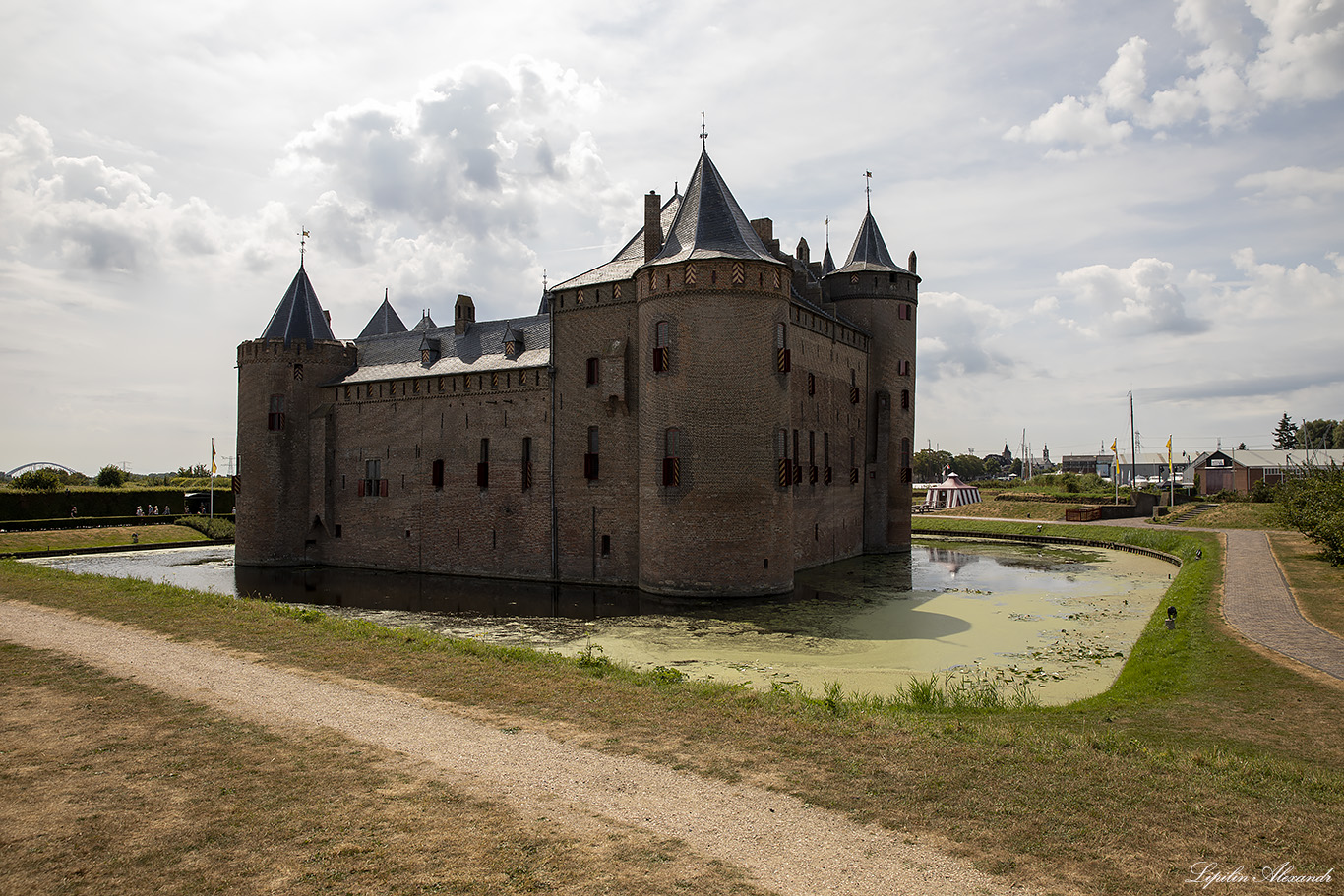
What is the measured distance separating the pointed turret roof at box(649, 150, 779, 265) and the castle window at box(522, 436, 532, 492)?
6.99 meters

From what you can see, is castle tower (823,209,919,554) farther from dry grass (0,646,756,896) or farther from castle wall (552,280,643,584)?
dry grass (0,646,756,896)

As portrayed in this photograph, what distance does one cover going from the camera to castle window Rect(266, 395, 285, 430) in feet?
96.1

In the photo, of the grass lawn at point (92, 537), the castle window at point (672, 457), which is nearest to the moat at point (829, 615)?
the grass lawn at point (92, 537)

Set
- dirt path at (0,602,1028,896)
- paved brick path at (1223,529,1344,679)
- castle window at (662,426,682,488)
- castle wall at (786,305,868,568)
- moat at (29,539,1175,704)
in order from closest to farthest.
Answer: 1. dirt path at (0,602,1028,896)
2. paved brick path at (1223,529,1344,679)
3. moat at (29,539,1175,704)
4. castle window at (662,426,682,488)
5. castle wall at (786,305,868,568)

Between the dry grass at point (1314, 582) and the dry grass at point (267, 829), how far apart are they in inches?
498

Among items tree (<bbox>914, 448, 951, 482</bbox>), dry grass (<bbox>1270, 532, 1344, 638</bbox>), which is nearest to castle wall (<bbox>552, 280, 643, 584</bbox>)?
dry grass (<bbox>1270, 532, 1344, 638</bbox>)

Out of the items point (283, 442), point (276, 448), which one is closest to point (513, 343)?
point (283, 442)

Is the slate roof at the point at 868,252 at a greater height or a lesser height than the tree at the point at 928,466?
greater

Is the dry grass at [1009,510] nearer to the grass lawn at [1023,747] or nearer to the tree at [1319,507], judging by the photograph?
the tree at [1319,507]

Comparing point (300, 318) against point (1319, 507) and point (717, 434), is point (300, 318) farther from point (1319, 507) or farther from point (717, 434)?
point (1319, 507)

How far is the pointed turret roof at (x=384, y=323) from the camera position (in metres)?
36.0

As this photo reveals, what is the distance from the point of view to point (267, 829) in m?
5.55

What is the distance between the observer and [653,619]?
1808 centimetres

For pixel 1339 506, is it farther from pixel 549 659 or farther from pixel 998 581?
pixel 549 659
